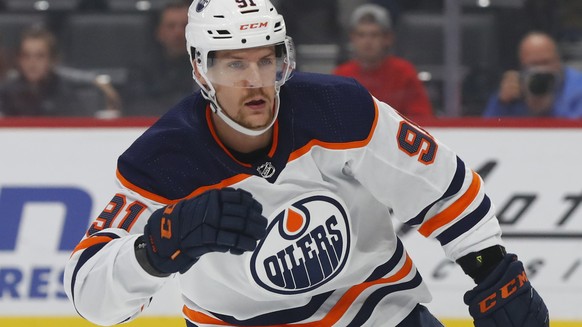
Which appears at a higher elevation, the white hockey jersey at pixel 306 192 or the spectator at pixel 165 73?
the white hockey jersey at pixel 306 192

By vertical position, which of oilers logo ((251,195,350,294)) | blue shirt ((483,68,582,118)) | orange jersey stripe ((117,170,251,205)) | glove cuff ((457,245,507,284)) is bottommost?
blue shirt ((483,68,582,118))

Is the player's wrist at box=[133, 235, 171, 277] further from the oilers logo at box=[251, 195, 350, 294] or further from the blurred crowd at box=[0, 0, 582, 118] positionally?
the blurred crowd at box=[0, 0, 582, 118]

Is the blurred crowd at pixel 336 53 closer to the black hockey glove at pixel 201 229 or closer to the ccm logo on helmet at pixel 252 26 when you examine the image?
→ the ccm logo on helmet at pixel 252 26

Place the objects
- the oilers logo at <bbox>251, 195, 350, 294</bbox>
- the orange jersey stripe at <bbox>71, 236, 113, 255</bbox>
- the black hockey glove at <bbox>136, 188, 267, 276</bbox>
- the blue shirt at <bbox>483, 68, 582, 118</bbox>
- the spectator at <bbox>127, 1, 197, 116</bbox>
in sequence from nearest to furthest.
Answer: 1. the black hockey glove at <bbox>136, 188, 267, 276</bbox>
2. the orange jersey stripe at <bbox>71, 236, 113, 255</bbox>
3. the oilers logo at <bbox>251, 195, 350, 294</bbox>
4. the blue shirt at <bbox>483, 68, 582, 118</bbox>
5. the spectator at <bbox>127, 1, 197, 116</bbox>

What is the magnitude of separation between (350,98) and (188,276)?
0.56m

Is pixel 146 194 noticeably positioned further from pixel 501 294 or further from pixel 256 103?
pixel 501 294

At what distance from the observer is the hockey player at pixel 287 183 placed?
2.52 meters

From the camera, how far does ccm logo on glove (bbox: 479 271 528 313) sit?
252 centimetres

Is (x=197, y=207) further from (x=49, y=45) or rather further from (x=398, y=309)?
(x=49, y=45)

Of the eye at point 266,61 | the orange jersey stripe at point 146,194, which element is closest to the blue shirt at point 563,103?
the eye at point 266,61

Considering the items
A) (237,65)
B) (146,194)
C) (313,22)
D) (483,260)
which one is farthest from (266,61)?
(313,22)

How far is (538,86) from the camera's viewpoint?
435 centimetres

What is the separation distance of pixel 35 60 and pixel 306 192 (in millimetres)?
2157

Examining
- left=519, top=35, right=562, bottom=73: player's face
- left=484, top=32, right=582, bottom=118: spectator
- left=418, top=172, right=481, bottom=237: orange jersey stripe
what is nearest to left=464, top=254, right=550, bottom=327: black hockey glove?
left=418, top=172, right=481, bottom=237: orange jersey stripe
